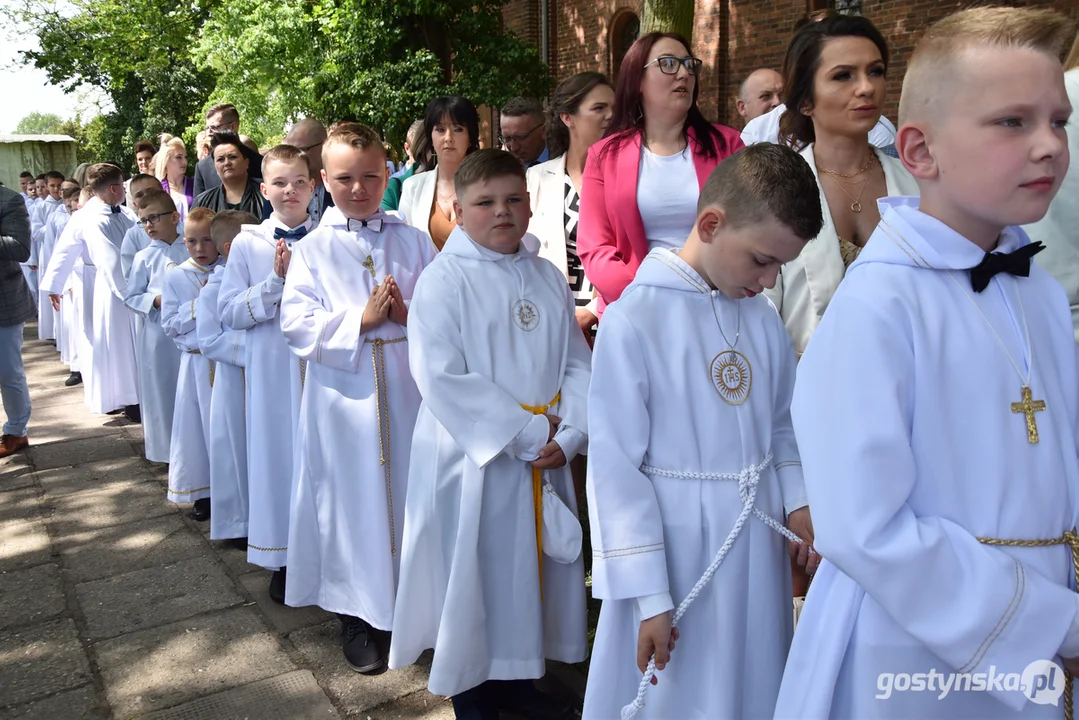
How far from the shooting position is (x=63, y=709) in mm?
3553

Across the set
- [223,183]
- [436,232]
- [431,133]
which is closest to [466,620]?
[436,232]

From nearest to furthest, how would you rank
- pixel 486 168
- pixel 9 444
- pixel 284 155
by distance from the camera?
1. pixel 486 168
2. pixel 284 155
3. pixel 9 444

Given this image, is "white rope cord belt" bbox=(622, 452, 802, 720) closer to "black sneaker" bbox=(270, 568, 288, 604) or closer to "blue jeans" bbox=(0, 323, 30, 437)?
"black sneaker" bbox=(270, 568, 288, 604)

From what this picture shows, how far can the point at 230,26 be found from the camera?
16.3 meters

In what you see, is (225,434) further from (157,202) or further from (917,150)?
(917,150)

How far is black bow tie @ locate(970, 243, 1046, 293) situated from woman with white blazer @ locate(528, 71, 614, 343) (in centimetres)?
267

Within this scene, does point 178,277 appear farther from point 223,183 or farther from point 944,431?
point 944,431

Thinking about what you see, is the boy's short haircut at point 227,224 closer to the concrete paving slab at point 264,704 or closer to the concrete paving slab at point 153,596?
the concrete paving slab at point 153,596

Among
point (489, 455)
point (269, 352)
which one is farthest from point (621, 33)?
point (489, 455)

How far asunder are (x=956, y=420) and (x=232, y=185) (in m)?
5.24

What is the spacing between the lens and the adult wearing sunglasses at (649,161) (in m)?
3.48

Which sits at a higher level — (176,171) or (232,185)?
(176,171)

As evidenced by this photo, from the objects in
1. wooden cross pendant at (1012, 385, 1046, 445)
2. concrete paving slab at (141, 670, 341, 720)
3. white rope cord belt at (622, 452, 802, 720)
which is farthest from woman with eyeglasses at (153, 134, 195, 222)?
wooden cross pendant at (1012, 385, 1046, 445)

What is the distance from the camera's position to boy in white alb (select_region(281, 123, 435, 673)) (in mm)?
3762
